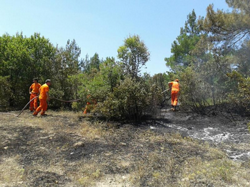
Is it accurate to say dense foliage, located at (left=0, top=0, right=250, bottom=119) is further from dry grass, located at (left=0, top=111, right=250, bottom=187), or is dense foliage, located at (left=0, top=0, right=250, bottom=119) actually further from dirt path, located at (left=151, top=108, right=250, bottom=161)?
dry grass, located at (left=0, top=111, right=250, bottom=187)

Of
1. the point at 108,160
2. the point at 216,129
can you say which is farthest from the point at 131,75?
the point at 108,160

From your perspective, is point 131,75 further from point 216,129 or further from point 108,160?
point 108,160

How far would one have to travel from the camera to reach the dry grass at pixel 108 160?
362 cm

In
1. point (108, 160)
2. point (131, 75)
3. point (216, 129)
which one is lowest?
point (108, 160)

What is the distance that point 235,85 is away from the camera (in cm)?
1053

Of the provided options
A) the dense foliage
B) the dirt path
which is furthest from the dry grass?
the dense foliage

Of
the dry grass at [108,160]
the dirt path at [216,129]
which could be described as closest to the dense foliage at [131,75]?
the dirt path at [216,129]

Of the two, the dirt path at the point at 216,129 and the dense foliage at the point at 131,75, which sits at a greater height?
the dense foliage at the point at 131,75

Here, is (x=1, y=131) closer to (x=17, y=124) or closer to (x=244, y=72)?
(x=17, y=124)

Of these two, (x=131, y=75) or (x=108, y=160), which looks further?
(x=131, y=75)

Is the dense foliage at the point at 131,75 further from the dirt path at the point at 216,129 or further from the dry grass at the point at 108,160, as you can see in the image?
the dry grass at the point at 108,160

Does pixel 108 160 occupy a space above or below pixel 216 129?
below

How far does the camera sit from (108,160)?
14.7 feet

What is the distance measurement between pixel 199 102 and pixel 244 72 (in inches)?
170
